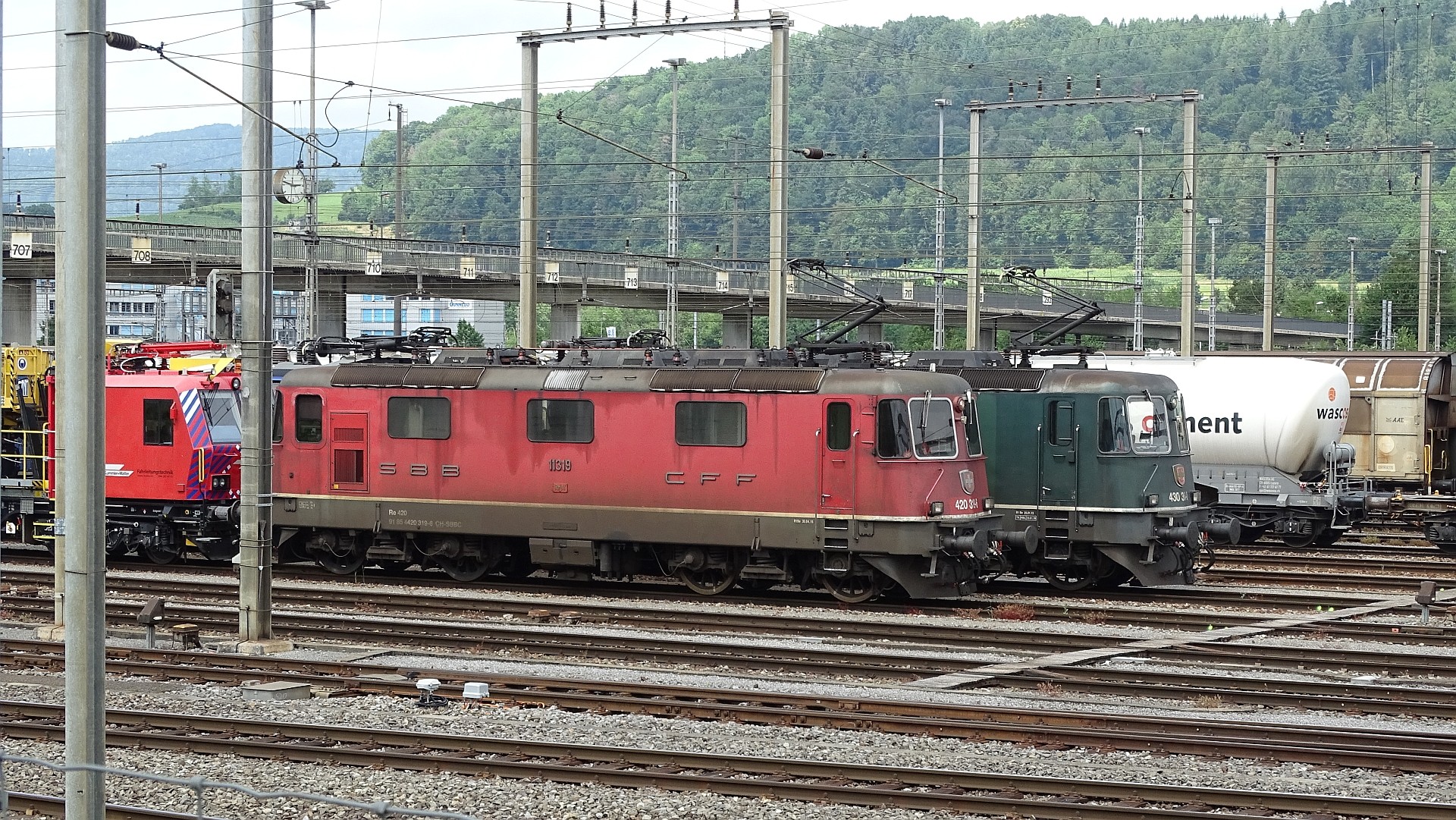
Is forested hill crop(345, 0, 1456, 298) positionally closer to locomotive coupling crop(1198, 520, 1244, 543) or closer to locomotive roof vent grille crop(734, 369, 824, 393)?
locomotive coupling crop(1198, 520, 1244, 543)

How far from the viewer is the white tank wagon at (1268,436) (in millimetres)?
29109

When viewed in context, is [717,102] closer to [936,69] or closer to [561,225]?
[936,69]

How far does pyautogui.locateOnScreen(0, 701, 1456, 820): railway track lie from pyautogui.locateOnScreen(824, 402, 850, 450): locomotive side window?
9821 mm

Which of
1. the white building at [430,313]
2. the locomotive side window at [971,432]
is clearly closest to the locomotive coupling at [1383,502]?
the locomotive side window at [971,432]

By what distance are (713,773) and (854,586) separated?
10816 millimetres

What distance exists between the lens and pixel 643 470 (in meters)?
23.4

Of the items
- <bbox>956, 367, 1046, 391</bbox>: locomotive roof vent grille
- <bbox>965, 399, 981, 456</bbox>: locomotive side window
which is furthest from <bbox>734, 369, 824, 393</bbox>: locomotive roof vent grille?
<bbox>956, 367, 1046, 391</bbox>: locomotive roof vent grille

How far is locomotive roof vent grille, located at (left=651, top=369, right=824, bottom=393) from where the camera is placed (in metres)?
22.5

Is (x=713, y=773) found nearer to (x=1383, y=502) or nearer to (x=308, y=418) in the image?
(x=308, y=418)

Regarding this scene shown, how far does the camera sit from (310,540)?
26.5 metres

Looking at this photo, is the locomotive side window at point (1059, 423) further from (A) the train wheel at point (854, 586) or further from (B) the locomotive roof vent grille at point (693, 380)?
(B) the locomotive roof vent grille at point (693, 380)

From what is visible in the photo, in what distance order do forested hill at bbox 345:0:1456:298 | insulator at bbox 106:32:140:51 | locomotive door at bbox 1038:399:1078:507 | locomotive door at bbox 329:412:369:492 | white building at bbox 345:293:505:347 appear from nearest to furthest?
insulator at bbox 106:32:140:51
locomotive door at bbox 1038:399:1078:507
locomotive door at bbox 329:412:369:492
forested hill at bbox 345:0:1456:298
white building at bbox 345:293:505:347

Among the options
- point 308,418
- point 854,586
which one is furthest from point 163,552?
point 854,586

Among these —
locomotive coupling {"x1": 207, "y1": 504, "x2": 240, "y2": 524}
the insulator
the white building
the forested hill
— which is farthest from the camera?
the white building
